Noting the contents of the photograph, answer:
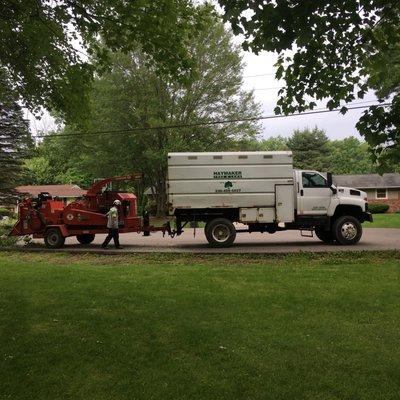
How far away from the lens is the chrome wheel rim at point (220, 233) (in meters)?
16.3

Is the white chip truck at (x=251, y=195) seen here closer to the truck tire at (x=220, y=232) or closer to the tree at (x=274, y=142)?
the truck tire at (x=220, y=232)

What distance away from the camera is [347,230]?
16234 millimetres

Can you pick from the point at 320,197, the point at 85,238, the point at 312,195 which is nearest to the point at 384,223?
the point at 320,197

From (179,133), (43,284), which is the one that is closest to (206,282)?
(43,284)

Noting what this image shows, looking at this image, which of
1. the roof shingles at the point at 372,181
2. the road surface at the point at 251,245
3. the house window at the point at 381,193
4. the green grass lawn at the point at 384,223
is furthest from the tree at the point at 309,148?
the road surface at the point at 251,245

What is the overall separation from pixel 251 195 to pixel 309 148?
49.1m

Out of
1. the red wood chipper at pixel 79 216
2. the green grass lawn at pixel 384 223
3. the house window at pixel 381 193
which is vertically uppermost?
the house window at pixel 381 193

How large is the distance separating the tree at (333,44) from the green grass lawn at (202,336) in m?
2.18

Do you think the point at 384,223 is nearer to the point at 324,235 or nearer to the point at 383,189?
the point at 324,235

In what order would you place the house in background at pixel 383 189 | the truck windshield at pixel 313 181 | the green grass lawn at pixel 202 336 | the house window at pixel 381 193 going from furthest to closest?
1. the house window at pixel 381 193
2. the house in background at pixel 383 189
3. the truck windshield at pixel 313 181
4. the green grass lawn at pixel 202 336

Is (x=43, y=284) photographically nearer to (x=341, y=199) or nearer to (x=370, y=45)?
(x=370, y=45)

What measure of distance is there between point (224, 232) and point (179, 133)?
21.5 m

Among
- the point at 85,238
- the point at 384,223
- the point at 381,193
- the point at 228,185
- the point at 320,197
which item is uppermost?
the point at 381,193

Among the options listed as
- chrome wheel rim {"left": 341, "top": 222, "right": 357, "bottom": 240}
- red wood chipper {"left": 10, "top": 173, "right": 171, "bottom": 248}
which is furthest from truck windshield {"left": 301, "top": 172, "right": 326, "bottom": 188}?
red wood chipper {"left": 10, "top": 173, "right": 171, "bottom": 248}
